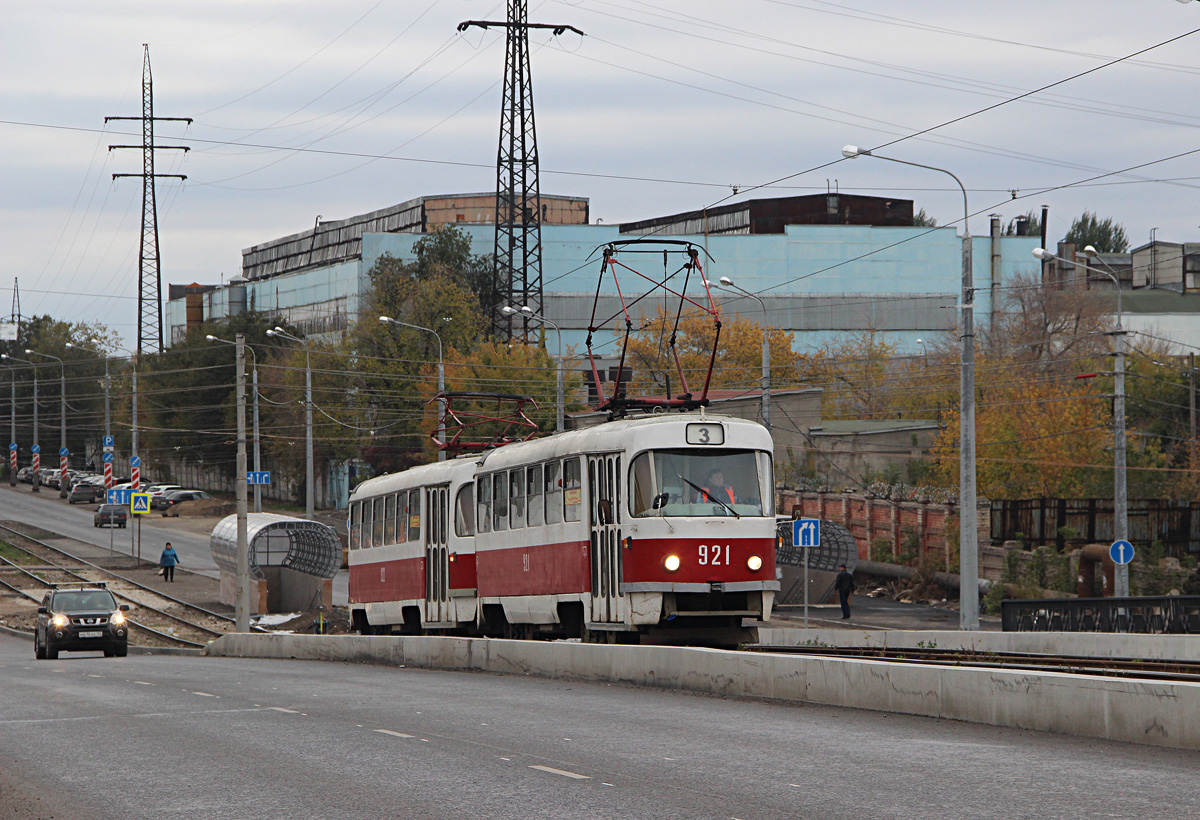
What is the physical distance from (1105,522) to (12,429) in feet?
275

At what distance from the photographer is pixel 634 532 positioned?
18.3m

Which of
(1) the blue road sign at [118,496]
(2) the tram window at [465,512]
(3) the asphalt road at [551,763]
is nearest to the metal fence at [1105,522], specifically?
(2) the tram window at [465,512]

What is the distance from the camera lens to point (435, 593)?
25938 millimetres

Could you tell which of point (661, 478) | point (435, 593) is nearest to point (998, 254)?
point (435, 593)

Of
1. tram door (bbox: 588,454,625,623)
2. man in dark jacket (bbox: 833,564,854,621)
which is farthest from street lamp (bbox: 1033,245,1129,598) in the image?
tram door (bbox: 588,454,625,623)

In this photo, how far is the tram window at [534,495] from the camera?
21.2m

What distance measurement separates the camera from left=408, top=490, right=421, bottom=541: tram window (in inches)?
1061

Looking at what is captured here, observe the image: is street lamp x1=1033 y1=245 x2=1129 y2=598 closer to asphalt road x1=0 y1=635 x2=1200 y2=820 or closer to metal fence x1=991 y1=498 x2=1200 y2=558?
metal fence x1=991 y1=498 x2=1200 y2=558

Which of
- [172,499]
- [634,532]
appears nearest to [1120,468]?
[634,532]

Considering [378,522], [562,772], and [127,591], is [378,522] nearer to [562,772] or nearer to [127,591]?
[562,772]

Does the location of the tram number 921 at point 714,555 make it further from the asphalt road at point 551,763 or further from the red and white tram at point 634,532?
the asphalt road at point 551,763

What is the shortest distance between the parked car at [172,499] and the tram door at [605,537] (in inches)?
2533

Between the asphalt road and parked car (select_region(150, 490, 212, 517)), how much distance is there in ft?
219

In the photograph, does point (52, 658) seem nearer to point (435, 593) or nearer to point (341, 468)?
point (435, 593)
